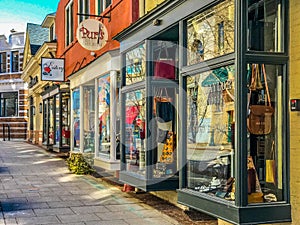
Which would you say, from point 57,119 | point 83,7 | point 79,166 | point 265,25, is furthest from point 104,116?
point 57,119

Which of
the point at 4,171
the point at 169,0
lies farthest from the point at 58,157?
the point at 169,0

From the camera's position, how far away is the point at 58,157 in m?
18.4

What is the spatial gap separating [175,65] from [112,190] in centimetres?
346

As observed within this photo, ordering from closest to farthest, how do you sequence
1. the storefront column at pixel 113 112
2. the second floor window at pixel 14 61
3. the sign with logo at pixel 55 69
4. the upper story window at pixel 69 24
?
the storefront column at pixel 113 112
the upper story window at pixel 69 24
the sign with logo at pixel 55 69
the second floor window at pixel 14 61

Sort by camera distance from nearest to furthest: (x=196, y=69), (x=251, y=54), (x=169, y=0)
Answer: (x=251, y=54) → (x=196, y=69) → (x=169, y=0)

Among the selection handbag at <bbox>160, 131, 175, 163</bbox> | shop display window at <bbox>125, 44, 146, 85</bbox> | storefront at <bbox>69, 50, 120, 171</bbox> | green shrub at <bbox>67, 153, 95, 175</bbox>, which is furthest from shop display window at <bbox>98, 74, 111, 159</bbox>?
handbag at <bbox>160, 131, 175, 163</bbox>

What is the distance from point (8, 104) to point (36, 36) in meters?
10.3

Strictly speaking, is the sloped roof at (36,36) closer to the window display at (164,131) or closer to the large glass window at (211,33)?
the window display at (164,131)

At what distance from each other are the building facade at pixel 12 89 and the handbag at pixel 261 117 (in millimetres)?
33583

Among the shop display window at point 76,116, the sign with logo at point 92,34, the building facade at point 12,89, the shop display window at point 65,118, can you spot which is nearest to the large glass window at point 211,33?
the sign with logo at point 92,34

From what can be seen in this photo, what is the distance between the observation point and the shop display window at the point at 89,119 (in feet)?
42.0

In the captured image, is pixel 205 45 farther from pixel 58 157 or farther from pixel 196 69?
pixel 58 157

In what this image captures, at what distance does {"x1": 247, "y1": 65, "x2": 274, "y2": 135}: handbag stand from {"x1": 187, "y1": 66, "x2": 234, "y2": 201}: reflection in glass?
364mm

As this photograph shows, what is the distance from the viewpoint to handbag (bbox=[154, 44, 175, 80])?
797cm
